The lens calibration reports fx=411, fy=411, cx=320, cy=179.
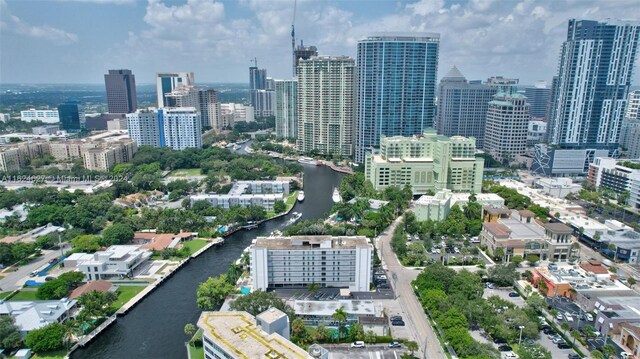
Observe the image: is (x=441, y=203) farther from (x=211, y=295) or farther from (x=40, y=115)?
(x=40, y=115)

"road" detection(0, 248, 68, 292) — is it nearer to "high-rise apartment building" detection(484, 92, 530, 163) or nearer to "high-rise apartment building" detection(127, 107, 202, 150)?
"high-rise apartment building" detection(127, 107, 202, 150)

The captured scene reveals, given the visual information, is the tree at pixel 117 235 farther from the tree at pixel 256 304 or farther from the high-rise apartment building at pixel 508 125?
the high-rise apartment building at pixel 508 125

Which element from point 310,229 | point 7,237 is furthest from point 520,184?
point 7,237

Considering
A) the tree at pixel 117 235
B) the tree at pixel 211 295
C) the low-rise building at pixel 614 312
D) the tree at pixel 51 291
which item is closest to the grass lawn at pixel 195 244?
the tree at pixel 117 235

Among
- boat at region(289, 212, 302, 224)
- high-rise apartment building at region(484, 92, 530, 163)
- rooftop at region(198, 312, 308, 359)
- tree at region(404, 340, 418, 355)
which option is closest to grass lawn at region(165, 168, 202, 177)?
boat at region(289, 212, 302, 224)

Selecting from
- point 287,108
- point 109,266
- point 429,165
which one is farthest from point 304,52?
point 109,266

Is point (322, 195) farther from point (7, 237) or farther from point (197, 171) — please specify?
point (7, 237)
